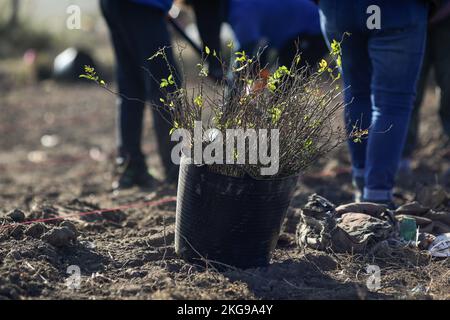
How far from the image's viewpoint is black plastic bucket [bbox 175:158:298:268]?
274 cm

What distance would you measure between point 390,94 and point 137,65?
172 centimetres

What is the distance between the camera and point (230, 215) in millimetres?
2758

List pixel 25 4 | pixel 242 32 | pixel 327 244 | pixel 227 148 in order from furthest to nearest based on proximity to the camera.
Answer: pixel 25 4
pixel 242 32
pixel 327 244
pixel 227 148

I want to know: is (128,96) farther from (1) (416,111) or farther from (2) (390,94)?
(1) (416,111)

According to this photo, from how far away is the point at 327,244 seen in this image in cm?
318

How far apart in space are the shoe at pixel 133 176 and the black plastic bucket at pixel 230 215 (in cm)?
199

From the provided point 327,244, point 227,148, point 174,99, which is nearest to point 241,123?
point 227,148

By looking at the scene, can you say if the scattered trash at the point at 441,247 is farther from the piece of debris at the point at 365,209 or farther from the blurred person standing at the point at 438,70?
the blurred person standing at the point at 438,70

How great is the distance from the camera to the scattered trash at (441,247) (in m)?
3.16

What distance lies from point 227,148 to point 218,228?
0.32 m

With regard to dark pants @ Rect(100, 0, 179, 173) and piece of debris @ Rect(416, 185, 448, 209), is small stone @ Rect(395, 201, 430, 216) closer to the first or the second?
piece of debris @ Rect(416, 185, 448, 209)

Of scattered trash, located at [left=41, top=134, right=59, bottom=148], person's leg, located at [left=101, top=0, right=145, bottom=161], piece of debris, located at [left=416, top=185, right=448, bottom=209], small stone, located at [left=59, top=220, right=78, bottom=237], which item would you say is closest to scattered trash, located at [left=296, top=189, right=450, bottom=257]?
piece of debris, located at [left=416, top=185, right=448, bottom=209]

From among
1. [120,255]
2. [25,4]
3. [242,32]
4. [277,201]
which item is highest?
[25,4]

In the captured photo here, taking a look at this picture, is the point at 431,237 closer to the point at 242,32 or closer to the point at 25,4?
the point at 242,32
